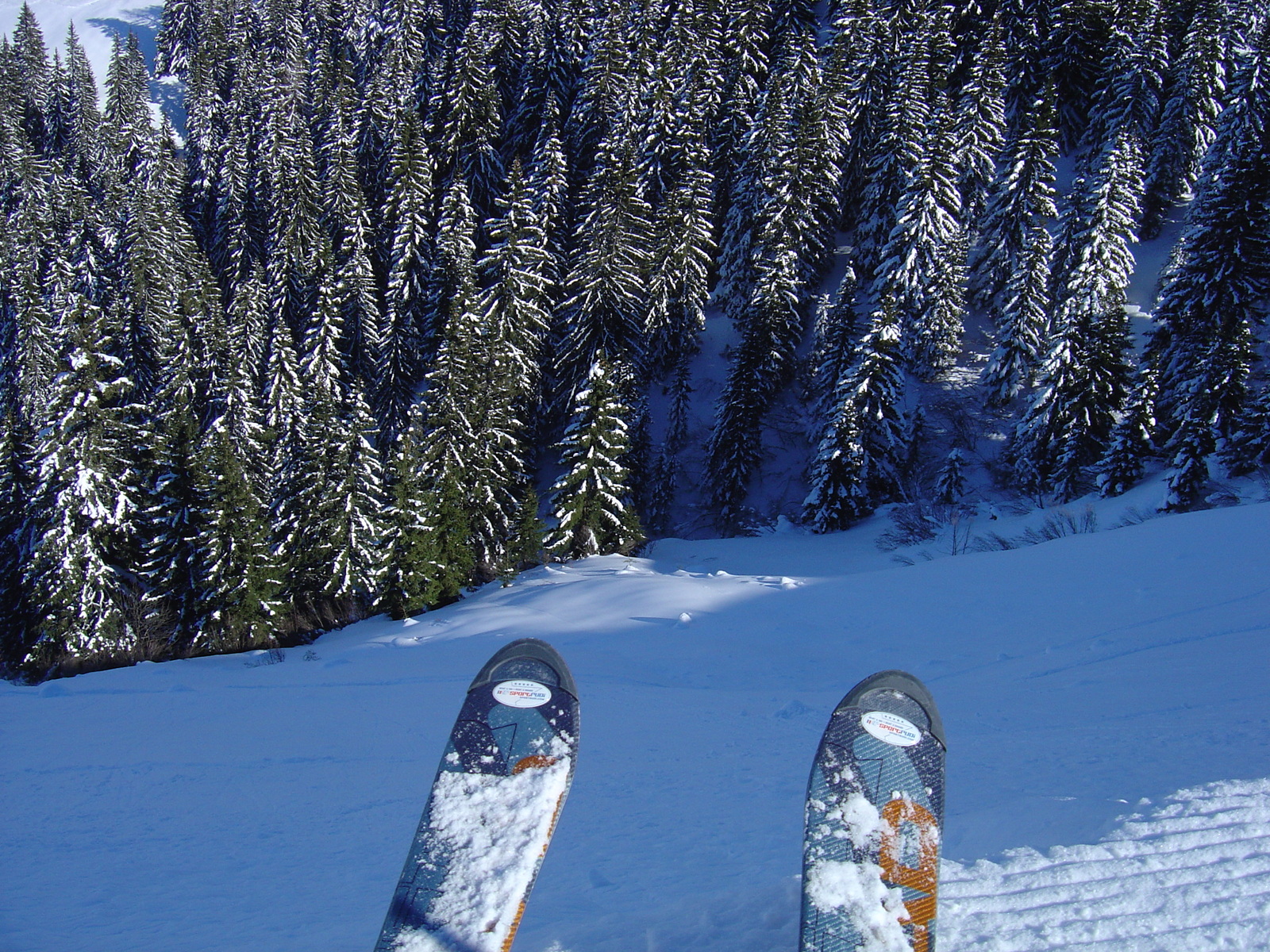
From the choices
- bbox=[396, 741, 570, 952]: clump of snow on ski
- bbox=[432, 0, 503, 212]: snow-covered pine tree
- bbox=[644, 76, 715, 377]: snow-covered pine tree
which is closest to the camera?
bbox=[396, 741, 570, 952]: clump of snow on ski

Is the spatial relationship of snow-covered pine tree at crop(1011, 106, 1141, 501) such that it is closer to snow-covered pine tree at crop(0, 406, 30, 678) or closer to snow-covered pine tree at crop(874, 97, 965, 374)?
snow-covered pine tree at crop(874, 97, 965, 374)

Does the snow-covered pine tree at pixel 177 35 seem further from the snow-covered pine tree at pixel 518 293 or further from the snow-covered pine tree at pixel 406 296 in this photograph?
the snow-covered pine tree at pixel 518 293

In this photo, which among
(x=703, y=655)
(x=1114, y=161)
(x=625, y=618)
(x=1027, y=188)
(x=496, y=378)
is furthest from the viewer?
(x=1027, y=188)

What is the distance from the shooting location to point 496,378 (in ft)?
85.2

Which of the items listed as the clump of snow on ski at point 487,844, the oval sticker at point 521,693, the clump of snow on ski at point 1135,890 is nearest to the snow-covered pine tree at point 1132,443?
the clump of snow on ski at point 1135,890

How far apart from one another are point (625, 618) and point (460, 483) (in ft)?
44.4

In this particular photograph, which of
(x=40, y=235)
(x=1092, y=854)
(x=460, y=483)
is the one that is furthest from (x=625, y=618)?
(x=40, y=235)

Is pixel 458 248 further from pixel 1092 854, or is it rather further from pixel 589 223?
pixel 1092 854

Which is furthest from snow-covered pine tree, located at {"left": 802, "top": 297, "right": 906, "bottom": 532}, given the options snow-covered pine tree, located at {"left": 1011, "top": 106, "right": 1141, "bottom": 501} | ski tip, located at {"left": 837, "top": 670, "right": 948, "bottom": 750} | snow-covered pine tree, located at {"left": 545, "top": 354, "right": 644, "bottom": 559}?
ski tip, located at {"left": 837, "top": 670, "right": 948, "bottom": 750}

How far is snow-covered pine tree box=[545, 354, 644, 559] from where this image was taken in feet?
76.9

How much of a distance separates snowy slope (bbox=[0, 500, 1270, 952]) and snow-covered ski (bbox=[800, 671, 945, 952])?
0.95 feet

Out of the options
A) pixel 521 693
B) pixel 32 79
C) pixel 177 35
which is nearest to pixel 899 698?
pixel 521 693

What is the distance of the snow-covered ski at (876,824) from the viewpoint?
311 centimetres

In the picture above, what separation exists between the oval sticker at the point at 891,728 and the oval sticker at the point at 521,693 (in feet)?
6.57
